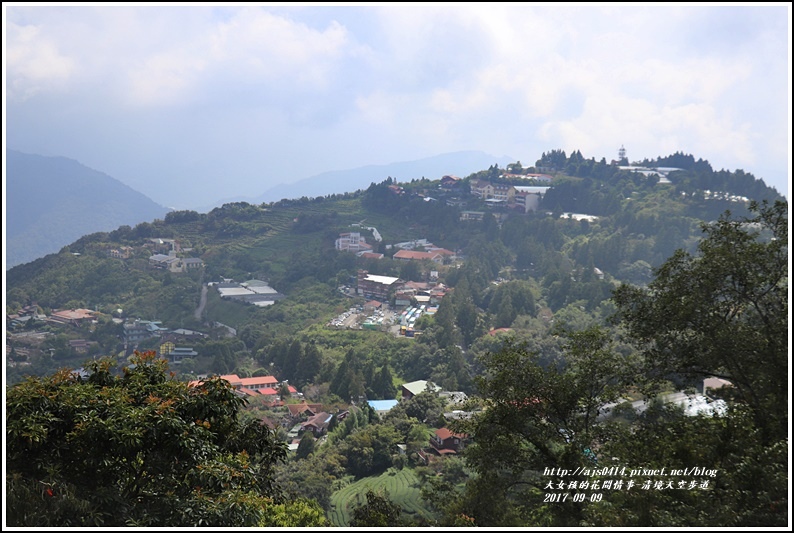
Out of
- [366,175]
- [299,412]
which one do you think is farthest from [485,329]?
[366,175]

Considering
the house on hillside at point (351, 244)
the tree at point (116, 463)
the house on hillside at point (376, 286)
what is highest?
the tree at point (116, 463)

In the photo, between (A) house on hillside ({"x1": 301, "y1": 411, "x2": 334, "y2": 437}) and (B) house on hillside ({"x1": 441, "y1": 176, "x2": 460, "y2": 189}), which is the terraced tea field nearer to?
(A) house on hillside ({"x1": 301, "y1": 411, "x2": 334, "y2": 437})

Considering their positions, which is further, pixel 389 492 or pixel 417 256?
pixel 417 256

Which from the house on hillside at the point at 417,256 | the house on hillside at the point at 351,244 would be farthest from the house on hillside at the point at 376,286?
the house on hillside at the point at 351,244

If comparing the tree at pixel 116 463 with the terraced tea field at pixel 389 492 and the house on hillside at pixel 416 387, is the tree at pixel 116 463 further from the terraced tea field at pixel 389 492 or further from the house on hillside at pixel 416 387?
the house on hillside at pixel 416 387

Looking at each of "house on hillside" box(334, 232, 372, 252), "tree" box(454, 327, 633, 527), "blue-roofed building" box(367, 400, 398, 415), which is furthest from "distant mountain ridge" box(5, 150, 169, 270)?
"tree" box(454, 327, 633, 527)

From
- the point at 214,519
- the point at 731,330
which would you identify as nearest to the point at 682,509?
the point at 731,330

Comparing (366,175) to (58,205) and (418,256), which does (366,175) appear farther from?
(418,256)
